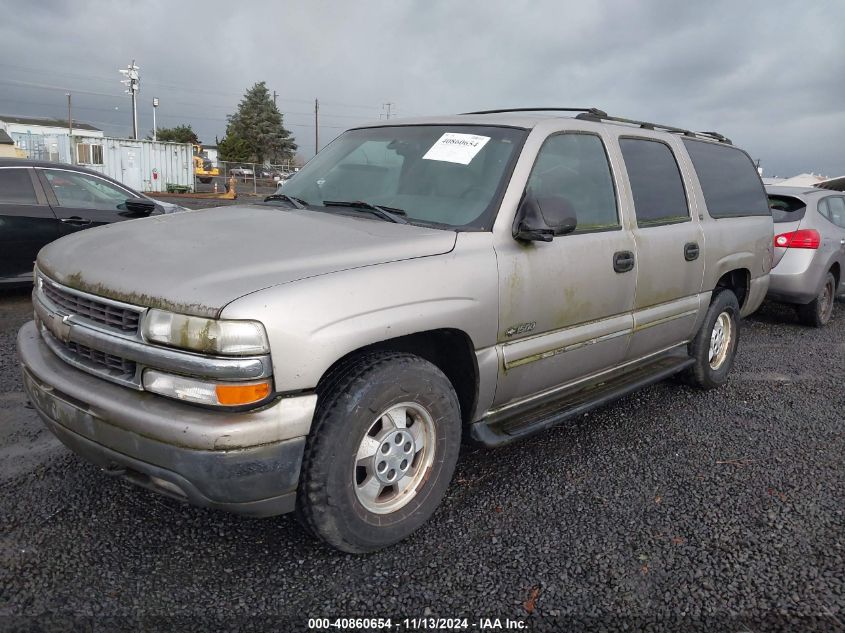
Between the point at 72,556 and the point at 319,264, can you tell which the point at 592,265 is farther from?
the point at 72,556

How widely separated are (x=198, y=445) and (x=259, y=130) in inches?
3095

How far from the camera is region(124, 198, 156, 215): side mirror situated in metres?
6.17

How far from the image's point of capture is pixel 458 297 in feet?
8.68

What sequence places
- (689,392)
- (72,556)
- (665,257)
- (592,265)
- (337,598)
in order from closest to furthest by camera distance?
1. (337,598)
2. (72,556)
3. (592,265)
4. (665,257)
5. (689,392)

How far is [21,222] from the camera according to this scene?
6.45 metres

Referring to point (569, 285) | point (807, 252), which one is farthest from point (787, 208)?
point (569, 285)

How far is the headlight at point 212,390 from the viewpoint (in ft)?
6.82

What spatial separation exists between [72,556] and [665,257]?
11.2 ft

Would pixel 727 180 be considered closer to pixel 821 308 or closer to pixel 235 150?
pixel 821 308

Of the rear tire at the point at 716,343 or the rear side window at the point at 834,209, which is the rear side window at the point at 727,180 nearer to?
the rear tire at the point at 716,343

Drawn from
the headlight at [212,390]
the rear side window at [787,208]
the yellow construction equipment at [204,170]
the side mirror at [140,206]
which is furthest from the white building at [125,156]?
the headlight at [212,390]

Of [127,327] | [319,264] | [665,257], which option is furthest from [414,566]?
[665,257]

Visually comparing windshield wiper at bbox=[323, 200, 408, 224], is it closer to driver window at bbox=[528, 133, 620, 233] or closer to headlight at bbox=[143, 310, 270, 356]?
driver window at bbox=[528, 133, 620, 233]

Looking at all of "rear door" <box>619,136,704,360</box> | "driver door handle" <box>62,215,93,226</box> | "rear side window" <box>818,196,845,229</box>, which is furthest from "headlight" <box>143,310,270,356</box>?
"rear side window" <box>818,196,845,229</box>
